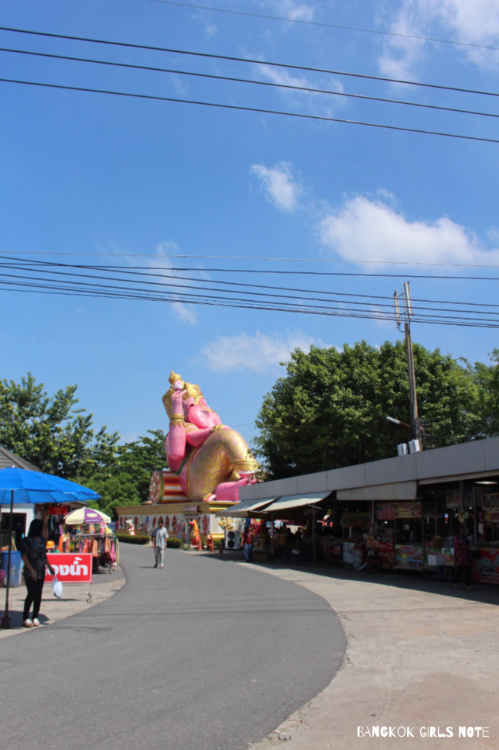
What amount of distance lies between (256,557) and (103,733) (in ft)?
73.6

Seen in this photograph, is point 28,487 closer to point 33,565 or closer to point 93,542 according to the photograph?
point 33,565

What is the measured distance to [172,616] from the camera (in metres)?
10.6

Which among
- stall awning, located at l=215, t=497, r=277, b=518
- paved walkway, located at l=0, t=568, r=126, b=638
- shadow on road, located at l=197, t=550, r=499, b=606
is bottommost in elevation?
shadow on road, located at l=197, t=550, r=499, b=606

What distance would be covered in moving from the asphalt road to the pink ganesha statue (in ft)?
95.8

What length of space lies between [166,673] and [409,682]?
2.49 meters

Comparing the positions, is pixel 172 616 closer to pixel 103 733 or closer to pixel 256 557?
pixel 103 733

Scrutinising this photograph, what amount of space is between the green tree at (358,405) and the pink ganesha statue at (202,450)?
789 cm

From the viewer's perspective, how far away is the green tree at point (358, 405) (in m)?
31.7

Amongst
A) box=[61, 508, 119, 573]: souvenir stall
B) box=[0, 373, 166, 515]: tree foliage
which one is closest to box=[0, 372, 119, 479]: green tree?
box=[0, 373, 166, 515]: tree foliage

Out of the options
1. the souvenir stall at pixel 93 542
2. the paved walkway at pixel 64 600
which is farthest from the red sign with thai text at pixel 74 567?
the souvenir stall at pixel 93 542

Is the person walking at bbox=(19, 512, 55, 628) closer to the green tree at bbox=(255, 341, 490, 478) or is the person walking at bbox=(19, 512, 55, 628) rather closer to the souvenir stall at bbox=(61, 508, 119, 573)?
the souvenir stall at bbox=(61, 508, 119, 573)

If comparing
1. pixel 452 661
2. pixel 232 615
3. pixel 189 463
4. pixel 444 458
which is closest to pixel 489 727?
pixel 452 661

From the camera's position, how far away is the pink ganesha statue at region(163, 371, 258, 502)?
41.7 m

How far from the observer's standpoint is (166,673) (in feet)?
21.3
